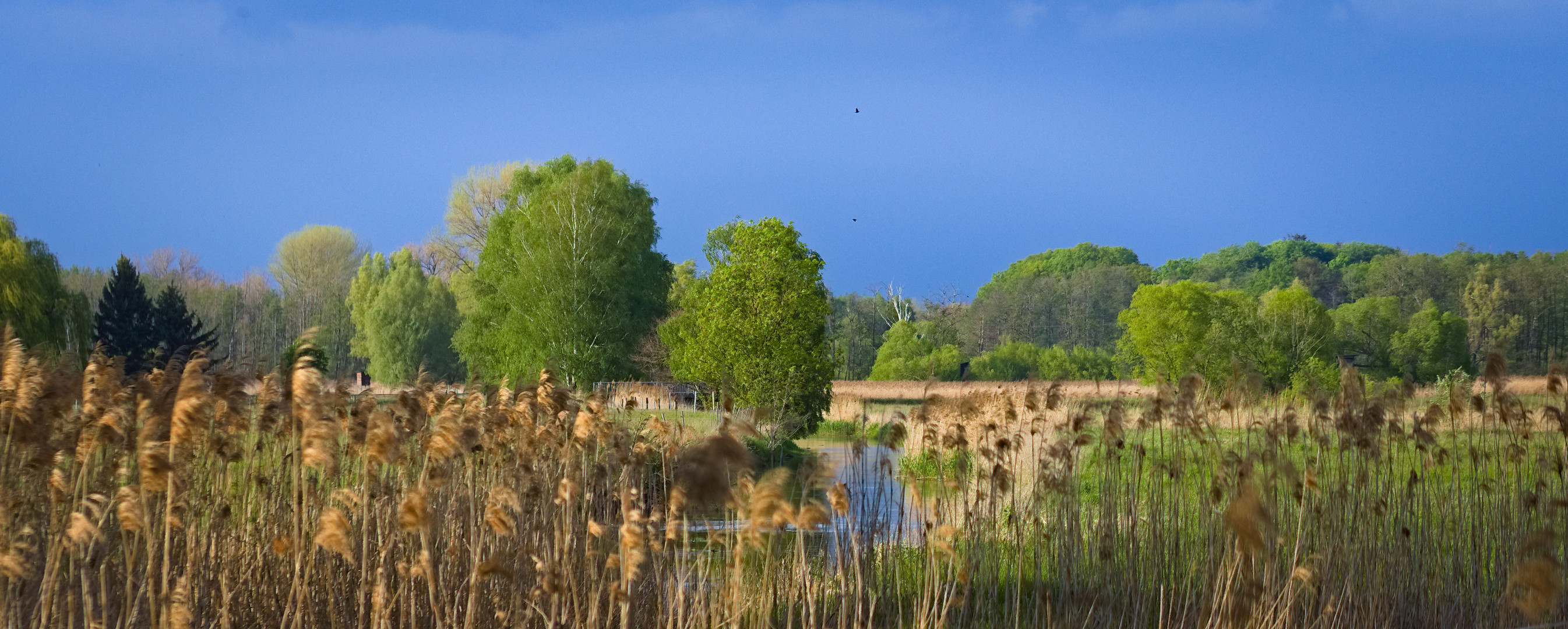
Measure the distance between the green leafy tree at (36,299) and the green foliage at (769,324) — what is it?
12.7 meters

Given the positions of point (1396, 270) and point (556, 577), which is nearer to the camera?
point (556, 577)

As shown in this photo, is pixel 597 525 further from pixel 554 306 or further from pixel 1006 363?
pixel 1006 363

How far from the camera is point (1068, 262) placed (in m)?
91.4

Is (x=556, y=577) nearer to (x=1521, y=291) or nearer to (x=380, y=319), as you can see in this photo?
(x=380, y=319)

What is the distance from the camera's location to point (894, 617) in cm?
484

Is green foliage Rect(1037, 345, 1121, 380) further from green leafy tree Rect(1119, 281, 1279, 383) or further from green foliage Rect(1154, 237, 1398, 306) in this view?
green foliage Rect(1154, 237, 1398, 306)

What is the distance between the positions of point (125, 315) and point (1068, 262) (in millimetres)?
74271

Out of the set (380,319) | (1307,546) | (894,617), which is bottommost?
(894,617)

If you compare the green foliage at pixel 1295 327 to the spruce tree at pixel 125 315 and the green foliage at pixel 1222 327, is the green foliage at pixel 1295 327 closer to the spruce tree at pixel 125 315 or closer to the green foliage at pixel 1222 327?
the green foliage at pixel 1222 327

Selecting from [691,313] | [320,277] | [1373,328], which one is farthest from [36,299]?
[1373,328]

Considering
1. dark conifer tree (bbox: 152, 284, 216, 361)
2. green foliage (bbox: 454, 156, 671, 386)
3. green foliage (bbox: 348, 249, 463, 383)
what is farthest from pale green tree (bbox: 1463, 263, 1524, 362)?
dark conifer tree (bbox: 152, 284, 216, 361)

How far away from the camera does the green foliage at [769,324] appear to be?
66.1ft

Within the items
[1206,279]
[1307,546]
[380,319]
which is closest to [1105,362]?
[1206,279]

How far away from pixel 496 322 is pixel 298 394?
27.6 meters
